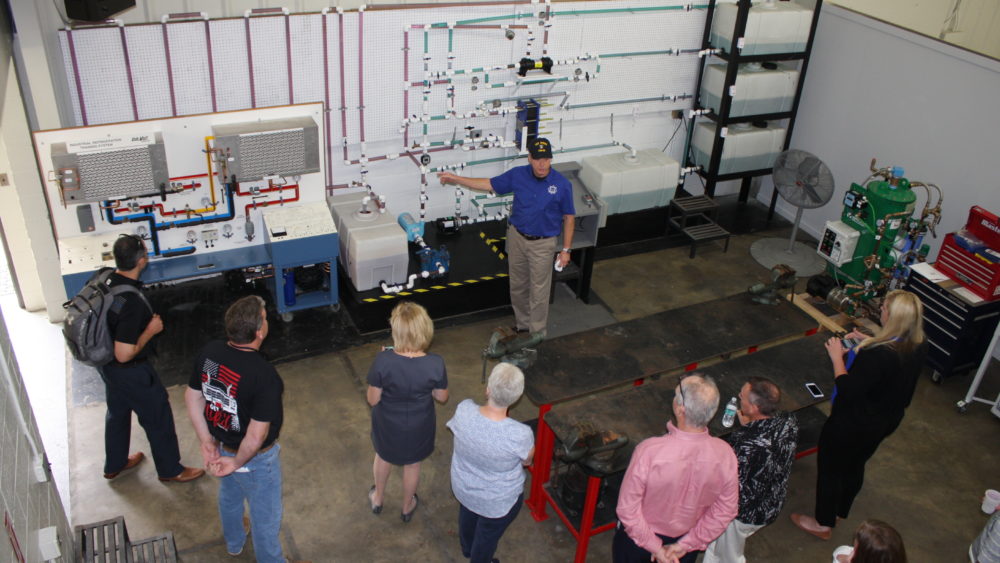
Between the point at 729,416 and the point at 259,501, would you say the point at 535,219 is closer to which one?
the point at 729,416

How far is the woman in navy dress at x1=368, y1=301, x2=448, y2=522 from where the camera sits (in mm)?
4055

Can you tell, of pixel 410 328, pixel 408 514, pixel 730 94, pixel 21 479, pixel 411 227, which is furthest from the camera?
pixel 730 94

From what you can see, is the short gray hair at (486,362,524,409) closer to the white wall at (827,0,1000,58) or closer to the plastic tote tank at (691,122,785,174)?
the plastic tote tank at (691,122,785,174)

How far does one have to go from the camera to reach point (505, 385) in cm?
360

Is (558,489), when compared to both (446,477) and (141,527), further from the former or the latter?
(141,527)

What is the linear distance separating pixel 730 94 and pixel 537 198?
10.4 feet

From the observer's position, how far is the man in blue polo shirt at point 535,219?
6.12 m

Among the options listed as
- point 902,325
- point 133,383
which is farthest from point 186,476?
point 902,325

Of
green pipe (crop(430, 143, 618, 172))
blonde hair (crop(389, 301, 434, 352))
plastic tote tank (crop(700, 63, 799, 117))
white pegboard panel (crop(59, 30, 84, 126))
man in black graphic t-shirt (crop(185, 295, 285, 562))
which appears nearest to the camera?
man in black graphic t-shirt (crop(185, 295, 285, 562))

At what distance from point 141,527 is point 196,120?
2.92 meters

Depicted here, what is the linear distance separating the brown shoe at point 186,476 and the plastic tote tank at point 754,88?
6091 mm

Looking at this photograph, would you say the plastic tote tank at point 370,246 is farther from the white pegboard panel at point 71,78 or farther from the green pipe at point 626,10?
the green pipe at point 626,10

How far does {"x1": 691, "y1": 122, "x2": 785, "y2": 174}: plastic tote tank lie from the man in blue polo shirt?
2.74 m

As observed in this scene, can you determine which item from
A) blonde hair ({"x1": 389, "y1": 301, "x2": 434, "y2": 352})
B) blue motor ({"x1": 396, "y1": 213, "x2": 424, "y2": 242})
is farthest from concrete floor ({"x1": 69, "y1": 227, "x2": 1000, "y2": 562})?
blonde hair ({"x1": 389, "y1": 301, "x2": 434, "y2": 352})
